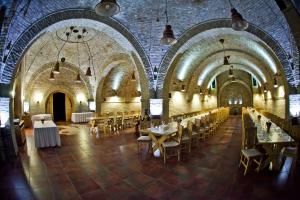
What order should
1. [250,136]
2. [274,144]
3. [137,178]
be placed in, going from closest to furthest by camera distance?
[137,178] < [274,144] < [250,136]

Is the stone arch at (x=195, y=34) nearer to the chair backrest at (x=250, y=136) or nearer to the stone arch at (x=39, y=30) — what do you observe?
the stone arch at (x=39, y=30)

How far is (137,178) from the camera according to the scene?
410 cm

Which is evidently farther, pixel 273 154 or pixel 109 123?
pixel 109 123

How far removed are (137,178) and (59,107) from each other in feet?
51.0

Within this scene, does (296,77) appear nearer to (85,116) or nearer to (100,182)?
(100,182)

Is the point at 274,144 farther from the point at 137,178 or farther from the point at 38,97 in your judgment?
the point at 38,97

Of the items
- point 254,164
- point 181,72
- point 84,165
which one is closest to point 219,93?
point 181,72

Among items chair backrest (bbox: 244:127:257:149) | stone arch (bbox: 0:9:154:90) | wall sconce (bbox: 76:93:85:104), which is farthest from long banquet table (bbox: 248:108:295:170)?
wall sconce (bbox: 76:93:85:104)

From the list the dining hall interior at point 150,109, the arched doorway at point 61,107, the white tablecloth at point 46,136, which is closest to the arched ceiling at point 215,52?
the dining hall interior at point 150,109

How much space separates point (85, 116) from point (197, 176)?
1282 centimetres

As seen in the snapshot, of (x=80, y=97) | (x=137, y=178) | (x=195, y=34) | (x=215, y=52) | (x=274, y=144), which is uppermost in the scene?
(x=215, y=52)

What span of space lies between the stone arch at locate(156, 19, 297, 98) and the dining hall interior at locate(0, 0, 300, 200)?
0.13 ft

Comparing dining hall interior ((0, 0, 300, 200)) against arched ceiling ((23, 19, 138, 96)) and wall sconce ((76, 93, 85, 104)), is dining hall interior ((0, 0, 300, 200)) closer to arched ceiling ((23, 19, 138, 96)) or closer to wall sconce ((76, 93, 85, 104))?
arched ceiling ((23, 19, 138, 96))

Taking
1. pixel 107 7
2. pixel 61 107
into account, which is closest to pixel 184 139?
pixel 107 7
